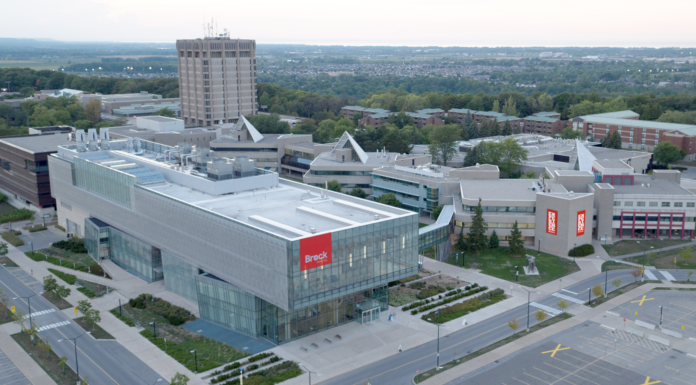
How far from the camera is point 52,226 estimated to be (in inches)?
4390

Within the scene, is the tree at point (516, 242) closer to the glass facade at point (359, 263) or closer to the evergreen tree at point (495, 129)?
the glass facade at point (359, 263)

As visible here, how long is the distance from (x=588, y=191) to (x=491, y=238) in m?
21.0

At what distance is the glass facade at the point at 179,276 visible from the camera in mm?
76000

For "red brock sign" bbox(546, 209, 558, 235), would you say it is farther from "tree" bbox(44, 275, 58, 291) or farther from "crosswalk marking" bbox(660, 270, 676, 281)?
"tree" bbox(44, 275, 58, 291)

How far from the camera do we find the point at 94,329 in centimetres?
6931

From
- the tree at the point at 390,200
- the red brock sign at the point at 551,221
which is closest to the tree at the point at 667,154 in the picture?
the red brock sign at the point at 551,221

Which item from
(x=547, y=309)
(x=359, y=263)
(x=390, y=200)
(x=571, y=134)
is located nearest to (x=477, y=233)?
(x=547, y=309)

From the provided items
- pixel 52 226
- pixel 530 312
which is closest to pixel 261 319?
pixel 530 312

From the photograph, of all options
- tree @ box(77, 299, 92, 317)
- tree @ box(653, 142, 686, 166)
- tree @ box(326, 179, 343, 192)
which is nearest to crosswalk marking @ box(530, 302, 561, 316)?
tree @ box(77, 299, 92, 317)

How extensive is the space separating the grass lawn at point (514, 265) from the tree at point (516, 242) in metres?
1.19

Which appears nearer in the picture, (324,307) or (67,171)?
(324,307)

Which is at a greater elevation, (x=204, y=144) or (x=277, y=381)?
(x=204, y=144)

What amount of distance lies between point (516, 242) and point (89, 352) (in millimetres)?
60093

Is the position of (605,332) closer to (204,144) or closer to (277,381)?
(277,381)
